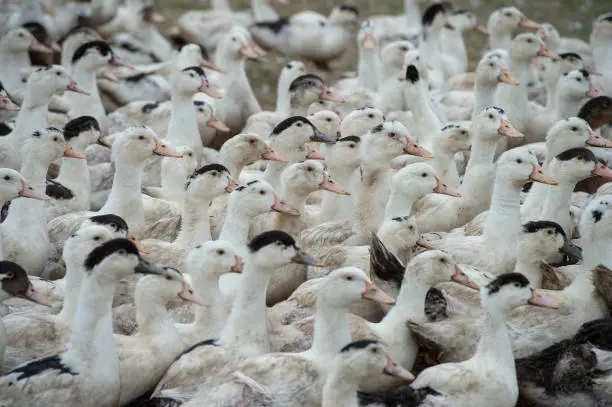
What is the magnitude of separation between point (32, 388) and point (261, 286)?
4.41ft

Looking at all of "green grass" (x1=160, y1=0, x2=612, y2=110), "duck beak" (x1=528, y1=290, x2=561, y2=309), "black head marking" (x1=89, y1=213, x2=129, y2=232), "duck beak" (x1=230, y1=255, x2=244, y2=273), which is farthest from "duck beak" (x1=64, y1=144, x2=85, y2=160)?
"green grass" (x1=160, y1=0, x2=612, y2=110)

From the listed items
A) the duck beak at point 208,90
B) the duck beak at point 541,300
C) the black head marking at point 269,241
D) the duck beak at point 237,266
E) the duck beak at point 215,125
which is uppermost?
the duck beak at point 208,90

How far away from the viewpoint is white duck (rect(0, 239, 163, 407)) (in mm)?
5871

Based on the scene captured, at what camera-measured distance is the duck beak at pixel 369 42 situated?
454 inches

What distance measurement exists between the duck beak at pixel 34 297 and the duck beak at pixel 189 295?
76cm

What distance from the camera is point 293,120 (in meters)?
8.55

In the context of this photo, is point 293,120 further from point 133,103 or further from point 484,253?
point 133,103

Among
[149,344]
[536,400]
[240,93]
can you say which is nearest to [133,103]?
[240,93]

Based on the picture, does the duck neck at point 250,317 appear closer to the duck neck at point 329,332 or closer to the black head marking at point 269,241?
the black head marking at point 269,241

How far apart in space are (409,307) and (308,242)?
139cm

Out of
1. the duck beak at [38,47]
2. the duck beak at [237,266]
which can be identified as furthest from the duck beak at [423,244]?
the duck beak at [38,47]

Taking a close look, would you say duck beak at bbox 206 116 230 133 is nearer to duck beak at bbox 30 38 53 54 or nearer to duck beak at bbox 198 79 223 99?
duck beak at bbox 198 79 223 99

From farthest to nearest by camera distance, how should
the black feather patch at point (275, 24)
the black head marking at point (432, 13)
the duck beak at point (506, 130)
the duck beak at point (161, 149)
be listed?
the black feather patch at point (275, 24), the black head marking at point (432, 13), the duck beak at point (506, 130), the duck beak at point (161, 149)

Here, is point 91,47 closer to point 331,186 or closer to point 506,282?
point 331,186
